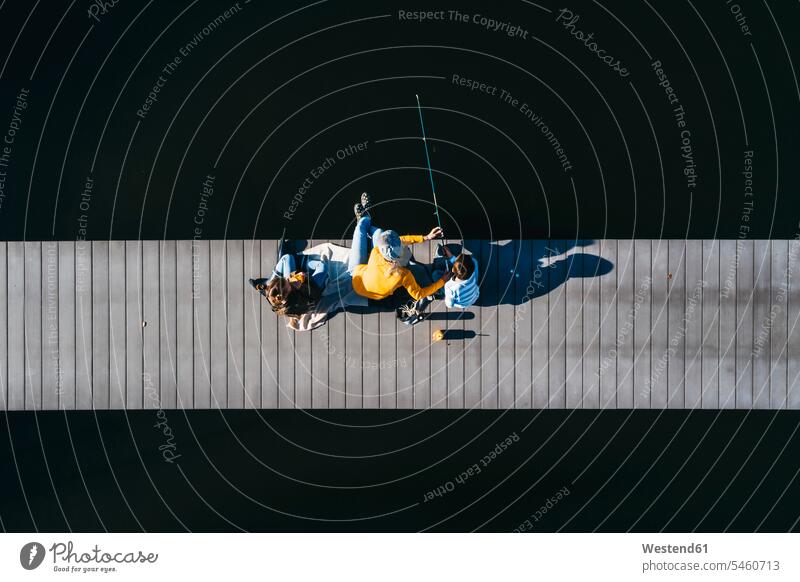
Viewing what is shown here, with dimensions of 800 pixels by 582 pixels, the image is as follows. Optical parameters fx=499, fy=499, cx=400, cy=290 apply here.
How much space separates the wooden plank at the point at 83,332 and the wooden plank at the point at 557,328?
7221 millimetres

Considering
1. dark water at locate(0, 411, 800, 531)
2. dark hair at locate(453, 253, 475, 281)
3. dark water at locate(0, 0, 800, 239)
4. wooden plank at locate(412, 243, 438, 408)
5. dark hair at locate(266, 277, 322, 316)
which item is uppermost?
dark water at locate(0, 0, 800, 239)

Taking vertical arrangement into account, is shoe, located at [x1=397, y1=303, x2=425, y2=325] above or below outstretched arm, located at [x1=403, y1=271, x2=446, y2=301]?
below

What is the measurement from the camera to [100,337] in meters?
7.91

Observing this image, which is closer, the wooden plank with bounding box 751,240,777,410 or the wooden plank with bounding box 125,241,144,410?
the wooden plank with bounding box 751,240,777,410

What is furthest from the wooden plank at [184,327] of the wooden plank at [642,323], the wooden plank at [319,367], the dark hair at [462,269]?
the wooden plank at [642,323]

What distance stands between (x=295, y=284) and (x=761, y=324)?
707 cm

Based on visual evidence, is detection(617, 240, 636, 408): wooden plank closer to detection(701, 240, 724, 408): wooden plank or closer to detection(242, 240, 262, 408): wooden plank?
detection(701, 240, 724, 408): wooden plank

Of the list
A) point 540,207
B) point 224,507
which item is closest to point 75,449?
point 224,507

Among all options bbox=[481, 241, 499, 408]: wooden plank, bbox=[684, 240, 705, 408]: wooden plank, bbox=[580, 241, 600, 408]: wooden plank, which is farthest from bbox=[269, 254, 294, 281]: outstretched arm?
bbox=[684, 240, 705, 408]: wooden plank

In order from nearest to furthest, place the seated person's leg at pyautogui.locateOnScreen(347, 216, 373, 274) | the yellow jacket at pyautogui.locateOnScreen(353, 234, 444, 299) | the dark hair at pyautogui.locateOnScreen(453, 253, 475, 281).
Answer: the yellow jacket at pyautogui.locateOnScreen(353, 234, 444, 299), the dark hair at pyautogui.locateOnScreen(453, 253, 475, 281), the seated person's leg at pyautogui.locateOnScreen(347, 216, 373, 274)

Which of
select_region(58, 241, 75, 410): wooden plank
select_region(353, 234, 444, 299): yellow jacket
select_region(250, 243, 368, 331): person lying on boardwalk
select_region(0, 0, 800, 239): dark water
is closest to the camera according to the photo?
select_region(353, 234, 444, 299): yellow jacket

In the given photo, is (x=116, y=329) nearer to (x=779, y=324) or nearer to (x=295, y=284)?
(x=295, y=284)
